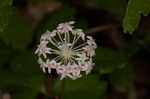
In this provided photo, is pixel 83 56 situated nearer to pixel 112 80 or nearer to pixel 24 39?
pixel 112 80

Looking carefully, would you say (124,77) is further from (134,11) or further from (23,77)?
(134,11)

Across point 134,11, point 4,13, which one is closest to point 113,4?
point 134,11

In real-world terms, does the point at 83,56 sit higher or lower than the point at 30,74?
higher

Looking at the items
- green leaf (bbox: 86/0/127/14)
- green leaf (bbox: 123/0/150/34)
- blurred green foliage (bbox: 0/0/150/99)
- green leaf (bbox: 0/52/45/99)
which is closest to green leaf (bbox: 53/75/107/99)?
blurred green foliage (bbox: 0/0/150/99)

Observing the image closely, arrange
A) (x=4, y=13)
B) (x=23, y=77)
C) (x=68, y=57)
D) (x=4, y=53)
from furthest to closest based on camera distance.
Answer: (x=4, y=53)
(x=23, y=77)
(x=68, y=57)
(x=4, y=13)

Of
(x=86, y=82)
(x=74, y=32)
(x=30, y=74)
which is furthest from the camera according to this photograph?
(x=30, y=74)

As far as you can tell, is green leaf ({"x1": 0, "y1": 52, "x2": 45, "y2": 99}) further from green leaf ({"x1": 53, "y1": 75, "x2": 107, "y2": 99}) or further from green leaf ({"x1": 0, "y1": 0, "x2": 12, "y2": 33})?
green leaf ({"x1": 0, "y1": 0, "x2": 12, "y2": 33})

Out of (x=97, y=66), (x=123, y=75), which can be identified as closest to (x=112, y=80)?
(x=123, y=75)
